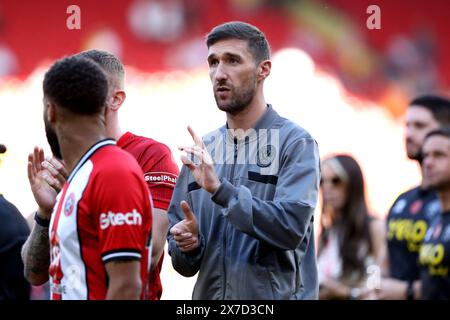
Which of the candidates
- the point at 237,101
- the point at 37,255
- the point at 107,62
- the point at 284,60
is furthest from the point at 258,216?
the point at 284,60

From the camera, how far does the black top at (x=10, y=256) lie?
4695 mm

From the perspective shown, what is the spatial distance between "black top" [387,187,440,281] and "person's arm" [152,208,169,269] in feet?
4.96

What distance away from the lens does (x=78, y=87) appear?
329cm

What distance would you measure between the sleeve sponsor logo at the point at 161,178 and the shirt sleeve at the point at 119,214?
107 cm

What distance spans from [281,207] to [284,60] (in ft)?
19.2

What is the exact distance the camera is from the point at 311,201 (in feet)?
13.0

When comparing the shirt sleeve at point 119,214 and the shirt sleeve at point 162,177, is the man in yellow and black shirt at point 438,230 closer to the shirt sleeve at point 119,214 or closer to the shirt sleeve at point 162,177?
the shirt sleeve at point 162,177

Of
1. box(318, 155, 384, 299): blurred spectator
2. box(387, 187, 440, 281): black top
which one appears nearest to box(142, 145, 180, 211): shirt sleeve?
box(387, 187, 440, 281): black top

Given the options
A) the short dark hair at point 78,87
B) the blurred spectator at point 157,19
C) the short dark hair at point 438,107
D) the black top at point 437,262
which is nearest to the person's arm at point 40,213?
the short dark hair at point 78,87

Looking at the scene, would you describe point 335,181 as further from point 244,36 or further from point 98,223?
point 98,223

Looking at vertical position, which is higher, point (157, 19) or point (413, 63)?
point (157, 19)

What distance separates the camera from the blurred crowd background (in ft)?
31.2

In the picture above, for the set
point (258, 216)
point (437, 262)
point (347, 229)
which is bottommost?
point (347, 229)

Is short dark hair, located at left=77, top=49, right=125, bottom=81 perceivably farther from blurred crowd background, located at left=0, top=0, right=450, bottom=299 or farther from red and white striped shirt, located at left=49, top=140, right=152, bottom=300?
blurred crowd background, located at left=0, top=0, right=450, bottom=299
